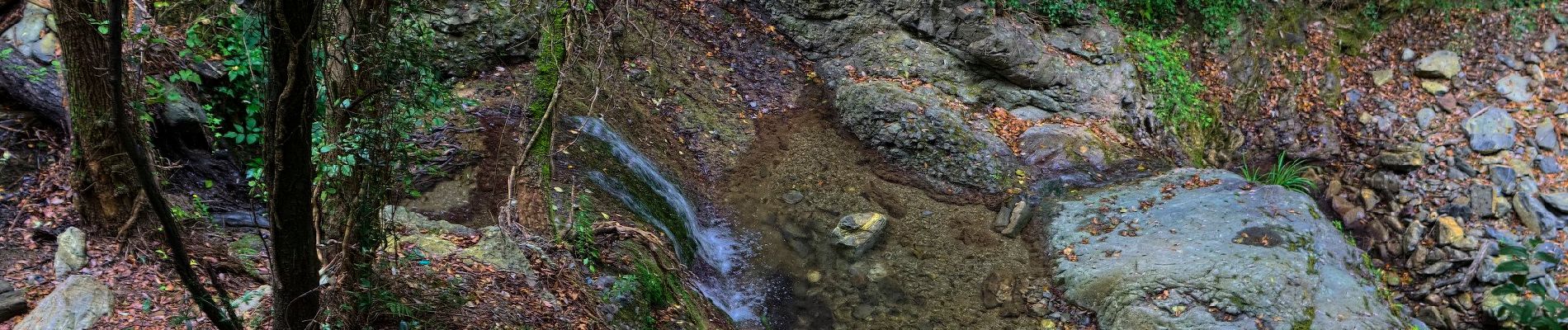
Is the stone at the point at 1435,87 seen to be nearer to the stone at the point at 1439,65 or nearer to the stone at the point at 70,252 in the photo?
the stone at the point at 1439,65

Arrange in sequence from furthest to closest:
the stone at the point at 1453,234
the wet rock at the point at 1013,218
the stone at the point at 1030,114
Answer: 1. the stone at the point at 1030,114
2. the stone at the point at 1453,234
3. the wet rock at the point at 1013,218

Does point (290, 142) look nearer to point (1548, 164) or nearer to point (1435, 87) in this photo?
point (1548, 164)

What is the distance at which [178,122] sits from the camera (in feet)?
15.7

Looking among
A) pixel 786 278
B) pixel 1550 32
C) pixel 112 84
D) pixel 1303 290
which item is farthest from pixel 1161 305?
pixel 1550 32

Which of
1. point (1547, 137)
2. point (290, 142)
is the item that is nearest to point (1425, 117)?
point (1547, 137)

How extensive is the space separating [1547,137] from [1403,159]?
68.2 inches

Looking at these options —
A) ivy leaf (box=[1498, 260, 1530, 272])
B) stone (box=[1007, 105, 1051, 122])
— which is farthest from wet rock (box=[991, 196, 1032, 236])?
ivy leaf (box=[1498, 260, 1530, 272])

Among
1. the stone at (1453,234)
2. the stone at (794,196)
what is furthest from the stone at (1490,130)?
the stone at (794,196)

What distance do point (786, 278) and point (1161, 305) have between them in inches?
122

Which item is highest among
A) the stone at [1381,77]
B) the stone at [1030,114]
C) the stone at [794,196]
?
the stone at [1030,114]

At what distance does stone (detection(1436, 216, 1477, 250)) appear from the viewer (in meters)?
7.80

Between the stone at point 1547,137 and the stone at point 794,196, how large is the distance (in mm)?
8705

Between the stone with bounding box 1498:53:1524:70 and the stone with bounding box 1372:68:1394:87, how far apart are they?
50.3 inches

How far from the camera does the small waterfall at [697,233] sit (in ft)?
20.7
